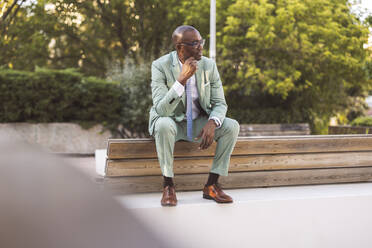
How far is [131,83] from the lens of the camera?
41.5 feet

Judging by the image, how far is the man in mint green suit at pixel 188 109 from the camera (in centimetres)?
327

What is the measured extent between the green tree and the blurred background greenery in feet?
0.11

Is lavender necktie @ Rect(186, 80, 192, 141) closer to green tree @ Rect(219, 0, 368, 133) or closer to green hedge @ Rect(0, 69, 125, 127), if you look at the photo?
green hedge @ Rect(0, 69, 125, 127)

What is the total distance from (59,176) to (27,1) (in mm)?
16183

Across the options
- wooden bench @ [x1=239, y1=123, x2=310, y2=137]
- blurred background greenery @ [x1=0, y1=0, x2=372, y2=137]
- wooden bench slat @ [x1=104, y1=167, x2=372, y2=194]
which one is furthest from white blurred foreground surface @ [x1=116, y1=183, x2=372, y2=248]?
wooden bench @ [x1=239, y1=123, x2=310, y2=137]

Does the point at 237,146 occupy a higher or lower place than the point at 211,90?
lower

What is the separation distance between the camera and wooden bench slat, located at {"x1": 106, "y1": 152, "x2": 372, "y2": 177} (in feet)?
11.8

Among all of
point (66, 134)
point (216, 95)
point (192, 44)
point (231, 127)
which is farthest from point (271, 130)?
point (192, 44)

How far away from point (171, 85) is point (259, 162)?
107cm

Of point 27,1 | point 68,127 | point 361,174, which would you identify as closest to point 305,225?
point 361,174

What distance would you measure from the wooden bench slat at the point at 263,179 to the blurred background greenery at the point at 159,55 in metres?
6.65

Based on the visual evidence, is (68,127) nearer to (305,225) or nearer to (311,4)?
(311,4)

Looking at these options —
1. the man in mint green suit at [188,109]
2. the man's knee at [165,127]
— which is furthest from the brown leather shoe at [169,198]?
the man's knee at [165,127]

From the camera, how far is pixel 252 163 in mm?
3928
